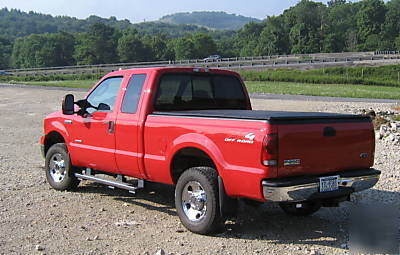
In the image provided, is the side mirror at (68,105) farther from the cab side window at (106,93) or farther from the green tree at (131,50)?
the green tree at (131,50)

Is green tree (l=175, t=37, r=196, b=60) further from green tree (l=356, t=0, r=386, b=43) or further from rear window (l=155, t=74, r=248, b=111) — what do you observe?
rear window (l=155, t=74, r=248, b=111)

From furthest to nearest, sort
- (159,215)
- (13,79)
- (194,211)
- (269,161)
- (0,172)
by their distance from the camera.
A: (13,79) → (0,172) → (159,215) → (194,211) → (269,161)

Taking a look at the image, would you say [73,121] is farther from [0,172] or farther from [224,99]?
[0,172]

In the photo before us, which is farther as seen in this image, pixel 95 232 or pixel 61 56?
pixel 61 56

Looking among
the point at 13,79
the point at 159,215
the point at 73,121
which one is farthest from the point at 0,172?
the point at 13,79

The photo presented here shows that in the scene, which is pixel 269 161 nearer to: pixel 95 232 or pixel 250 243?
pixel 250 243

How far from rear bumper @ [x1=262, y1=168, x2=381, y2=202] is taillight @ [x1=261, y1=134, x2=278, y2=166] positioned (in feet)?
0.68

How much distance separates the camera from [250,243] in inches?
225

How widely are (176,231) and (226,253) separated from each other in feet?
3.29

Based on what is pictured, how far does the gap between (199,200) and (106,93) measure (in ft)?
8.30

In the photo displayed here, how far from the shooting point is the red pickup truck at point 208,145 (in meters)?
5.32

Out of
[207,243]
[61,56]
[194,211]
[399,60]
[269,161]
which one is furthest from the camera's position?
[61,56]

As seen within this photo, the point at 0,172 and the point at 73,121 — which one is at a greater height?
the point at 73,121

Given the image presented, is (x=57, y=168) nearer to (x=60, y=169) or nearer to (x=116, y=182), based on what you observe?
(x=60, y=169)
